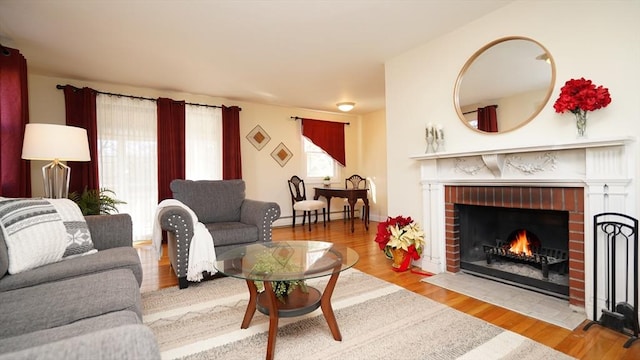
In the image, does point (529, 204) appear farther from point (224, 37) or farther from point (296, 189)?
point (296, 189)

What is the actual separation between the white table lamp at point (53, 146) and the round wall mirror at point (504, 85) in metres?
3.57

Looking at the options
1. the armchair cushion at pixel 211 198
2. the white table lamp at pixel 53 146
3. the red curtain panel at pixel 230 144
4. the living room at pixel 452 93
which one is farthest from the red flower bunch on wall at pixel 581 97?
the red curtain panel at pixel 230 144

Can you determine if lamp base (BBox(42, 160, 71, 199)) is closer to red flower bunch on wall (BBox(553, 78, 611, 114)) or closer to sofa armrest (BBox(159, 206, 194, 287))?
sofa armrest (BBox(159, 206, 194, 287))

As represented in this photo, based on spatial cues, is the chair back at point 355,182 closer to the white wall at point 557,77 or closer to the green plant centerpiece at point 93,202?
the white wall at point 557,77

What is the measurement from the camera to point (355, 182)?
6.43m

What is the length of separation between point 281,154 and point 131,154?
8.24 feet

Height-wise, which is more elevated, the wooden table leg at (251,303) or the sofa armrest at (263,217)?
the sofa armrest at (263,217)

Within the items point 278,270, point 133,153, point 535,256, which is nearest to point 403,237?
point 535,256

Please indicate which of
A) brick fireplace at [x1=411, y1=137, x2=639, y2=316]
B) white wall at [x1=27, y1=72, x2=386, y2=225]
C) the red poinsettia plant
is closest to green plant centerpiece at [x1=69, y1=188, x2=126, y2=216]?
white wall at [x1=27, y1=72, x2=386, y2=225]

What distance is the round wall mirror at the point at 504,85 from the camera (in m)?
2.30

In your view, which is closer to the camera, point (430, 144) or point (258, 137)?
point (430, 144)

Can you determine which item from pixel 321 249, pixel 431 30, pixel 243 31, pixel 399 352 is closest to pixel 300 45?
pixel 243 31

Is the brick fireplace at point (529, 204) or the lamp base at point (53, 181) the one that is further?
the lamp base at point (53, 181)

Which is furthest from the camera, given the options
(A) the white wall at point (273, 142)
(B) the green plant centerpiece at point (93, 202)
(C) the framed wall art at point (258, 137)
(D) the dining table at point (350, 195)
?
(C) the framed wall art at point (258, 137)
